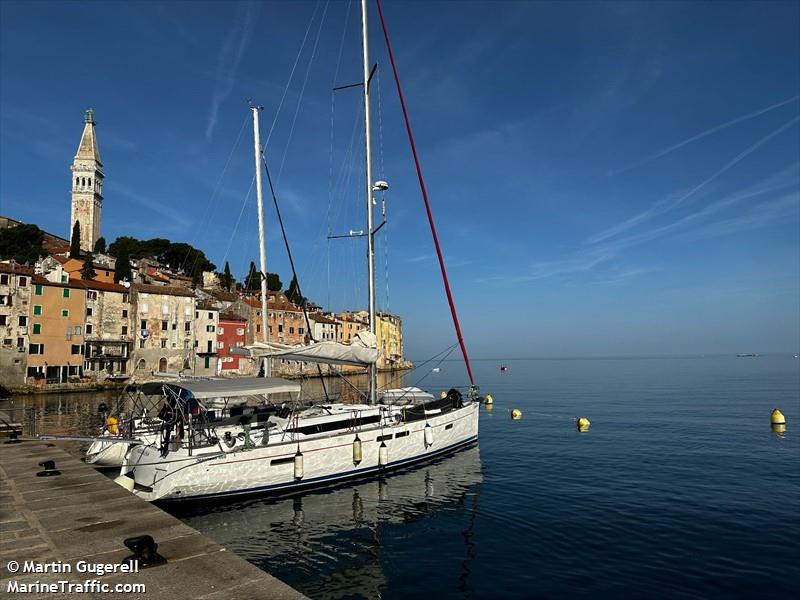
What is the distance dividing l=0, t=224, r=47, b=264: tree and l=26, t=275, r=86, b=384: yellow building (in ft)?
128

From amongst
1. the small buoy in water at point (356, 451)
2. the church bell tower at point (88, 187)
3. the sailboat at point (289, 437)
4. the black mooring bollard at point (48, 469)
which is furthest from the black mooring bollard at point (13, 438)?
the church bell tower at point (88, 187)

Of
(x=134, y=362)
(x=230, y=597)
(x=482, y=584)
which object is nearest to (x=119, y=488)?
(x=230, y=597)

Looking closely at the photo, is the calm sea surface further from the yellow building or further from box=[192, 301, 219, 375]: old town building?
box=[192, 301, 219, 375]: old town building

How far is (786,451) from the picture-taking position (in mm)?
25531

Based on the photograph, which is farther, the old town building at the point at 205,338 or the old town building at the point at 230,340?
the old town building at the point at 230,340

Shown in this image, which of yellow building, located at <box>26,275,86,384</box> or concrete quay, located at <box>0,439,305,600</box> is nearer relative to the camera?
concrete quay, located at <box>0,439,305,600</box>

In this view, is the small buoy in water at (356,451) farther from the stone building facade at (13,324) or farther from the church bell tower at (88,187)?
the church bell tower at (88,187)

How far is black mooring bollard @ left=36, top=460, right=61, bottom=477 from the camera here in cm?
1320

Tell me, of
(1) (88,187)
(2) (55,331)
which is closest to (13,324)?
(2) (55,331)

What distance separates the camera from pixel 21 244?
332 feet

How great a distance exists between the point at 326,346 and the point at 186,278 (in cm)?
9406

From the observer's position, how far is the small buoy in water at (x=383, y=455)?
19641 millimetres

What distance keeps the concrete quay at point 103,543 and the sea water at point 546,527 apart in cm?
331

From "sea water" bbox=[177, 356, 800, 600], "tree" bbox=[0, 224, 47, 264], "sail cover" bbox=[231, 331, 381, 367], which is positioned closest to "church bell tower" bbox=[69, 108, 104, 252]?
"tree" bbox=[0, 224, 47, 264]
